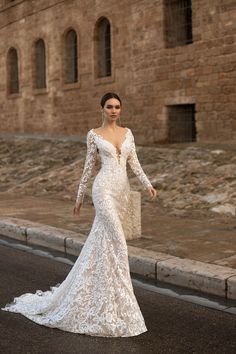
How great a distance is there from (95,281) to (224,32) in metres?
10.9

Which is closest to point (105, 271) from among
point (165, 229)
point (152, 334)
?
point (152, 334)

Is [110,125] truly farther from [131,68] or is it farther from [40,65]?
[40,65]

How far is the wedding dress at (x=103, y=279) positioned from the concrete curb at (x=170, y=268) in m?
1.26

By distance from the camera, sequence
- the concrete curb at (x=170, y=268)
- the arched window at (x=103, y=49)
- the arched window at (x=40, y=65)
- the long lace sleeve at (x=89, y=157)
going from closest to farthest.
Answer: the long lace sleeve at (x=89, y=157), the concrete curb at (x=170, y=268), the arched window at (x=103, y=49), the arched window at (x=40, y=65)

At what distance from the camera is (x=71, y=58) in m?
20.8

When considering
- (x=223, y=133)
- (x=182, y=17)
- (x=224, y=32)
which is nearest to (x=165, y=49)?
(x=182, y=17)

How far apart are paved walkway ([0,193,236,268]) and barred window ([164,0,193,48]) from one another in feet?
23.5

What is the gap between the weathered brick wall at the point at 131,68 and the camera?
13.9 meters

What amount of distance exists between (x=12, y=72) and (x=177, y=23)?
11619 millimetres

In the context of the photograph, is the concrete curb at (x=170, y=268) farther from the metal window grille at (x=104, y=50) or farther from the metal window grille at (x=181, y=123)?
the metal window grille at (x=104, y=50)

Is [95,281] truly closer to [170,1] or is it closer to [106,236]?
[106,236]

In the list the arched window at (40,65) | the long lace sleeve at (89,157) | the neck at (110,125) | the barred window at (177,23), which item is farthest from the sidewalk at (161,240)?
the arched window at (40,65)

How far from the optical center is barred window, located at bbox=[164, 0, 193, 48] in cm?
1571

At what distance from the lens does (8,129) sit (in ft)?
80.5
